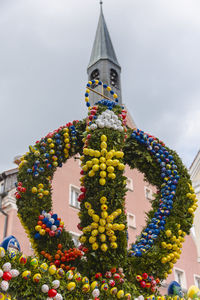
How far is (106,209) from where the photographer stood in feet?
14.5

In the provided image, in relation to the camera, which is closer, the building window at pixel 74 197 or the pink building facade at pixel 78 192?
the pink building facade at pixel 78 192

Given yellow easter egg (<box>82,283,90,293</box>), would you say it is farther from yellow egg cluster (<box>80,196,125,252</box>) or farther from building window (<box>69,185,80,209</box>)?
building window (<box>69,185,80,209</box>)

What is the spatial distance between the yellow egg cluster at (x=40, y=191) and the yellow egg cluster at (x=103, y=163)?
614 millimetres

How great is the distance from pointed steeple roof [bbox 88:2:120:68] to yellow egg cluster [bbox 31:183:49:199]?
9844 millimetres

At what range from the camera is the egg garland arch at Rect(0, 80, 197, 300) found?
14.2ft

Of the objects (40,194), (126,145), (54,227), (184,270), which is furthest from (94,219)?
(184,270)

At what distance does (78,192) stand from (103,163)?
37.8 feet

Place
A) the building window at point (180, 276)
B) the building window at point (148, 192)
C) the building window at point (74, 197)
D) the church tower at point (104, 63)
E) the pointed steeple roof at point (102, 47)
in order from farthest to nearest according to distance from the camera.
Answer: the building window at point (148, 192)
the building window at point (180, 276)
the building window at point (74, 197)
the pointed steeple roof at point (102, 47)
the church tower at point (104, 63)

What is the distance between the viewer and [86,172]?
4.79 meters

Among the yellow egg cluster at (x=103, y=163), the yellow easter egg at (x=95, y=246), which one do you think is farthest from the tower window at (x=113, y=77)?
the yellow easter egg at (x=95, y=246)

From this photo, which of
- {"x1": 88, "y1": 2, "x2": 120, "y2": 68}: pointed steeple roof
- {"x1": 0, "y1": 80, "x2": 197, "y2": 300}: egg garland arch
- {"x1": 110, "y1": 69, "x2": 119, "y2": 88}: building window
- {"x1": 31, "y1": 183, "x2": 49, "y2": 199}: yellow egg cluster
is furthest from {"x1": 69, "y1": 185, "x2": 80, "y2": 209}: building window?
{"x1": 31, "y1": 183, "x2": 49, "y2": 199}: yellow egg cluster

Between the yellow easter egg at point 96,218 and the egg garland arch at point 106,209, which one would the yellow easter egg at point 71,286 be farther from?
the yellow easter egg at point 96,218

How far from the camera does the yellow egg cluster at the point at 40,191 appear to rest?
477cm

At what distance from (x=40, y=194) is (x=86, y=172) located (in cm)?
67
